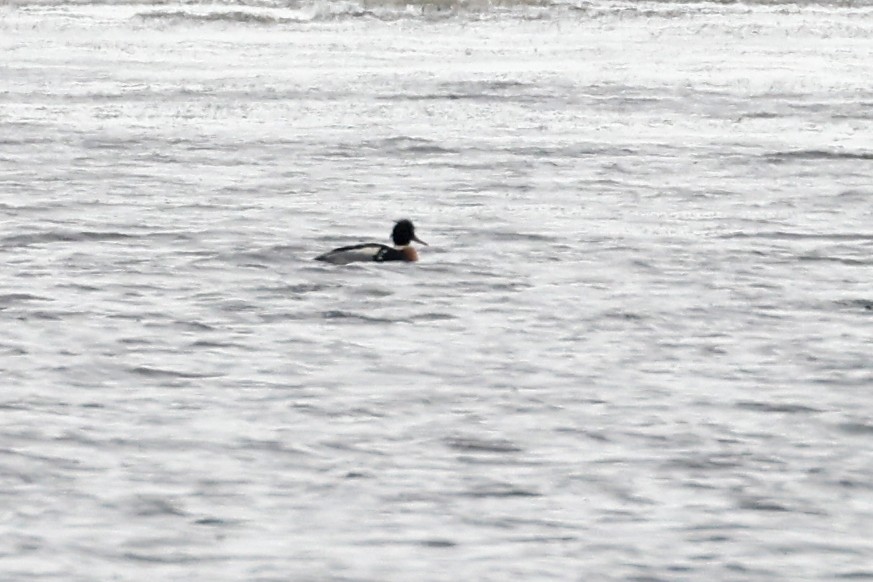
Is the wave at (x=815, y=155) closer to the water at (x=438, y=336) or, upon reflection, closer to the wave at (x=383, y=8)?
the water at (x=438, y=336)

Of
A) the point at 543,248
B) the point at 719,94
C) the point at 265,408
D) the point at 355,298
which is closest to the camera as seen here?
the point at 265,408

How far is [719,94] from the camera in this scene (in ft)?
119

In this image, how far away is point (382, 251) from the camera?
19.0 m

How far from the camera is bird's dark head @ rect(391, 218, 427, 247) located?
1895 centimetres

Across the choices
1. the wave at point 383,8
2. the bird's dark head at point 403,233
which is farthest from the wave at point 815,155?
the wave at point 383,8

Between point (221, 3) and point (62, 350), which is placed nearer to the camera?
point (62, 350)

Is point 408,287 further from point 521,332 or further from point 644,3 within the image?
point 644,3

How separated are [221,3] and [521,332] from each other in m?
51.2

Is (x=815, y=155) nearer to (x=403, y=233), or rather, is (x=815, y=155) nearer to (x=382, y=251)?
(x=403, y=233)

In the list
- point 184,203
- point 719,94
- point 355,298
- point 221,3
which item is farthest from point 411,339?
point 221,3

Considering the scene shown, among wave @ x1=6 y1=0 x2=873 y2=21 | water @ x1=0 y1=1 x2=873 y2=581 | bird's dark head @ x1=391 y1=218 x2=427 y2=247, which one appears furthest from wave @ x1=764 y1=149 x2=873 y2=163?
wave @ x1=6 y1=0 x2=873 y2=21

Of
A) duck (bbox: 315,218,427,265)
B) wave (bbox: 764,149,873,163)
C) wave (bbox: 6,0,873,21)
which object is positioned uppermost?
duck (bbox: 315,218,427,265)

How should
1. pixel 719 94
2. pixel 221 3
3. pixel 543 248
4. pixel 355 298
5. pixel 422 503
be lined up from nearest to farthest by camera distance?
pixel 422 503, pixel 355 298, pixel 543 248, pixel 719 94, pixel 221 3

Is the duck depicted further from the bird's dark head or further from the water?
the water
